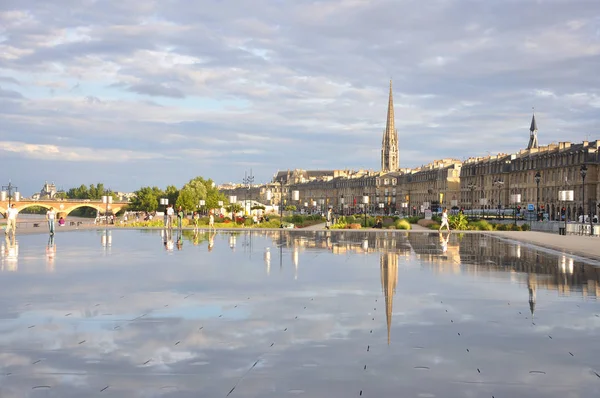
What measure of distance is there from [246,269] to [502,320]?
9240 millimetres

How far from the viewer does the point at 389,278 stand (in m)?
16.2

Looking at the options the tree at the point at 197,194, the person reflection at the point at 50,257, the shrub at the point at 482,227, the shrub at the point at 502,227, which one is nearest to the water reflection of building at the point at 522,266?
the person reflection at the point at 50,257

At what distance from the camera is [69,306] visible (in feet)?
38.0

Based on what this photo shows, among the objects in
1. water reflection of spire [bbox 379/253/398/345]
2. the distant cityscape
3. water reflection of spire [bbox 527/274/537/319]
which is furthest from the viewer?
the distant cityscape

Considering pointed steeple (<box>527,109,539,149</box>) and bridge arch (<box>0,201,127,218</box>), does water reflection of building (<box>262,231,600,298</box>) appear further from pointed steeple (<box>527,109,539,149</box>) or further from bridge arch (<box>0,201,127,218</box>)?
pointed steeple (<box>527,109,539,149</box>)

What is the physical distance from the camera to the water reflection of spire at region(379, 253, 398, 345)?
11156 millimetres

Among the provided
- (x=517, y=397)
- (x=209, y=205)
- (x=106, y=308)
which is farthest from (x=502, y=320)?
(x=209, y=205)

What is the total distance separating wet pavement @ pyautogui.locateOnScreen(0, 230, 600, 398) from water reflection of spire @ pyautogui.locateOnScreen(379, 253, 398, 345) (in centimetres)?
5

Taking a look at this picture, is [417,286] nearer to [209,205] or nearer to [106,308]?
[106,308]

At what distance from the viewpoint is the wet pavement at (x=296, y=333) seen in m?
6.85

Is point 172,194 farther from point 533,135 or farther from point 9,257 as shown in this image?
point 9,257

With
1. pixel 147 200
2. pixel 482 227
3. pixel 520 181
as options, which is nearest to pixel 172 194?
pixel 147 200

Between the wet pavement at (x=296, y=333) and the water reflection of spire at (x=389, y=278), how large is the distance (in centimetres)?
5

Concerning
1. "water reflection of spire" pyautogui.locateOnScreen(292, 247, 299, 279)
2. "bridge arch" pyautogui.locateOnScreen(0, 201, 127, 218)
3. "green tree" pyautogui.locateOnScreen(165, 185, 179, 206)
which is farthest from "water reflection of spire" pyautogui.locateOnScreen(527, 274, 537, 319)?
"green tree" pyautogui.locateOnScreen(165, 185, 179, 206)
